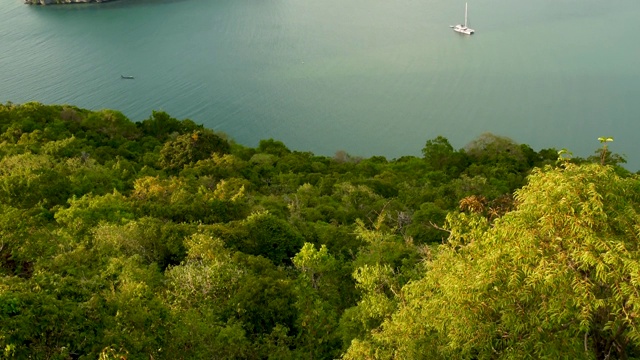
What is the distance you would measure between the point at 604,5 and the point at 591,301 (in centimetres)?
5250

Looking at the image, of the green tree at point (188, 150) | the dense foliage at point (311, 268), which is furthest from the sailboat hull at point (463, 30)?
the green tree at point (188, 150)

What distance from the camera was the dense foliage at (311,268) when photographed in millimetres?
5680

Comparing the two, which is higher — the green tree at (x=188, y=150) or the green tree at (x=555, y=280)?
the green tree at (x=555, y=280)

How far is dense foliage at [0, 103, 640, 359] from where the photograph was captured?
224 inches

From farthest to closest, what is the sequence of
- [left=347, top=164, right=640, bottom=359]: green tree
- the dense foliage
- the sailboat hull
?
the sailboat hull, the dense foliage, [left=347, top=164, right=640, bottom=359]: green tree

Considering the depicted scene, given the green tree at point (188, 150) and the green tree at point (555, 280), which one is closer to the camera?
the green tree at point (555, 280)

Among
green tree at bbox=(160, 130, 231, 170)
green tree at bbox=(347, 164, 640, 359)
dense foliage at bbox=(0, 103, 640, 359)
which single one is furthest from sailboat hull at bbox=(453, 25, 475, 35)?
green tree at bbox=(347, 164, 640, 359)

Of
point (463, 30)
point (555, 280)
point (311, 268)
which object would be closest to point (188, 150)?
point (311, 268)

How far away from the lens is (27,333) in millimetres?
6035

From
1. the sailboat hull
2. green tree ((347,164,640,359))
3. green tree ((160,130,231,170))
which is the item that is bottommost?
green tree ((160,130,231,170))

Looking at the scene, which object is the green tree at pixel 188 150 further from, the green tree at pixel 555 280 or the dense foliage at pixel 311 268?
the green tree at pixel 555 280

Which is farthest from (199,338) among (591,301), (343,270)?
(591,301)

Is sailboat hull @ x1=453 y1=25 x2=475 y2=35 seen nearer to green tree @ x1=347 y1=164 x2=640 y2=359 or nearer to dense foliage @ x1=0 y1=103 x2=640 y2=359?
dense foliage @ x1=0 y1=103 x2=640 y2=359

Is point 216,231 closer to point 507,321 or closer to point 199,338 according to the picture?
point 199,338
